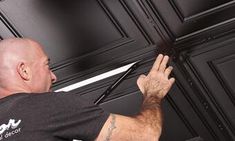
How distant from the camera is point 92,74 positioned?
9.52 ft

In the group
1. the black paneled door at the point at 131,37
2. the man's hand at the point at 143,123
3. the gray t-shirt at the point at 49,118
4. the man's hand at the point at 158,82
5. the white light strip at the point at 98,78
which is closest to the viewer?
the gray t-shirt at the point at 49,118

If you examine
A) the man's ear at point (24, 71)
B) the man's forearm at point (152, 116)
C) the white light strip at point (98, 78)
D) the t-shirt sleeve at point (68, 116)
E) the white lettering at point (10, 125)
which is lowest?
the man's forearm at point (152, 116)

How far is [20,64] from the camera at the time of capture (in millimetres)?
2105

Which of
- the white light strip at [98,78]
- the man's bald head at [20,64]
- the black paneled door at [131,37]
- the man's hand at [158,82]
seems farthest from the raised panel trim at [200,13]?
the man's bald head at [20,64]

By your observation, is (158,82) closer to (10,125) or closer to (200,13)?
(200,13)

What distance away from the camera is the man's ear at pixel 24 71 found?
2.09 m

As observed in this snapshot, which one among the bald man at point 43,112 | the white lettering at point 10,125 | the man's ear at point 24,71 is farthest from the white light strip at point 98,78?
the white lettering at point 10,125

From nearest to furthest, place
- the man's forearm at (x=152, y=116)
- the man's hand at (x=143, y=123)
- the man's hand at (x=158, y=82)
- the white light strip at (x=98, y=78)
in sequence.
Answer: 1. the man's hand at (x=143, y=123)
2. the man's forearm at (x=152, y=116)
3. the man's hand at (x=158, y=82)
4. the white light strip at (x=98, y=78)

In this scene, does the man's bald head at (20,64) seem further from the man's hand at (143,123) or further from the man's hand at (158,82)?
the man's hand at (158,82)

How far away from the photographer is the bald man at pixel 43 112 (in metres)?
1.84

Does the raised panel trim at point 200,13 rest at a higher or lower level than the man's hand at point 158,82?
higher

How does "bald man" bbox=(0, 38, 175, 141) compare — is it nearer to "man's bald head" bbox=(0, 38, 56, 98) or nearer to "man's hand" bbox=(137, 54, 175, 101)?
"man's bald head" bbox=(0, 38, 56, 98)

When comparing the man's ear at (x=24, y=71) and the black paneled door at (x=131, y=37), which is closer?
the man's ear at (x=24, y=71)

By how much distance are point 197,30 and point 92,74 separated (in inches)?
27.4
